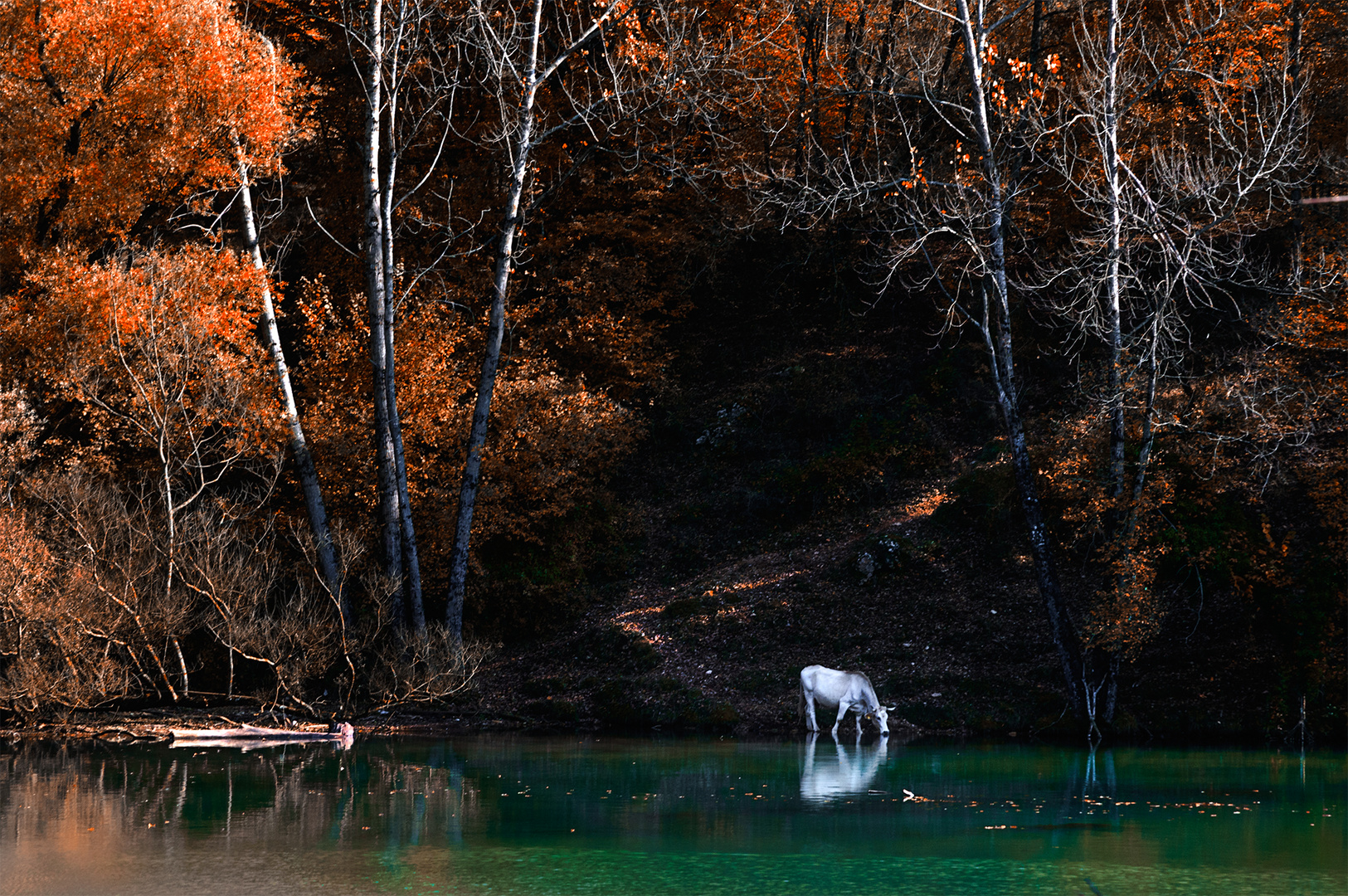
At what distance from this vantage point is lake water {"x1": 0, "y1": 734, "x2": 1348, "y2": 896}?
30.2 feet

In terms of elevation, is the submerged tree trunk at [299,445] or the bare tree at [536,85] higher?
the bare tree at [536,85]

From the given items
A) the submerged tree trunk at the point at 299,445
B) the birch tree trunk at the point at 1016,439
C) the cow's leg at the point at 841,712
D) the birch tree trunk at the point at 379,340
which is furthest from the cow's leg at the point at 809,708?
the submerged tree trunk at the point at 299,445

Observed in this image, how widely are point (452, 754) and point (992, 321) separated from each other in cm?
1812

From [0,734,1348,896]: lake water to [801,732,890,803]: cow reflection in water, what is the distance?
0.24 feet

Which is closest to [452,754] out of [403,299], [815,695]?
[815,695]

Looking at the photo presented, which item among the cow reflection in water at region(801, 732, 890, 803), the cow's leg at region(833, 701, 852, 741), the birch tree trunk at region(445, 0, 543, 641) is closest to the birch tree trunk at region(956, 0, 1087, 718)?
the cow reflection in water at region(801, 732, 890, 803)

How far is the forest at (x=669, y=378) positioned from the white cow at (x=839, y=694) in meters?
1.28

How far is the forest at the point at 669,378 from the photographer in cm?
1873

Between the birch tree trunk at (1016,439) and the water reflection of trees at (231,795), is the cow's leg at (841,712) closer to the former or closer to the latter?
the birch tree trunk at (1016,439)

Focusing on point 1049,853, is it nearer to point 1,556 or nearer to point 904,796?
point 904,796

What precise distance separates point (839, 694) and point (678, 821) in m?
7.71

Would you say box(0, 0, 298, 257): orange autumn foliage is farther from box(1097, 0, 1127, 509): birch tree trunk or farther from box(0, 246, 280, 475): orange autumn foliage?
box(1097, 0, 1127, 509): birch tree trunk

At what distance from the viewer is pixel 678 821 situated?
11.6m

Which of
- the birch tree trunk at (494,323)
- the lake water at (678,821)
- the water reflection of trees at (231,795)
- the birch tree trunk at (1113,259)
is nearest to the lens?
the lake water at (678,821)
